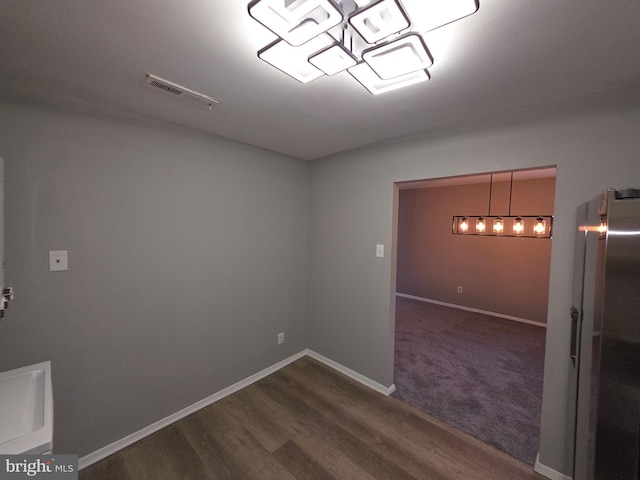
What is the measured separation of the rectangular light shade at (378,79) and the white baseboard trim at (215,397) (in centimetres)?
260

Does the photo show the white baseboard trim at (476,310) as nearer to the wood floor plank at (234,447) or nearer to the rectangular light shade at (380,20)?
the wood floor plank at (234,447)

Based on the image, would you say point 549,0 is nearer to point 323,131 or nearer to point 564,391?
point 323,131

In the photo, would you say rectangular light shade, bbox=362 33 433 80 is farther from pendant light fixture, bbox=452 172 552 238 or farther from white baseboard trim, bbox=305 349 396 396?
pendant light fixture, bbox=452 172 552 238

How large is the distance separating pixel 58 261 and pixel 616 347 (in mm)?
2851

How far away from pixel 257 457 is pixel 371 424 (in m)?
0.93

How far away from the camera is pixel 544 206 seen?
4.19 meters

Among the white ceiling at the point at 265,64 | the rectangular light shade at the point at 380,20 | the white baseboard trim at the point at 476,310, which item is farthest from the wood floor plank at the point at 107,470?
the white baseboard trim at the point at 476,310

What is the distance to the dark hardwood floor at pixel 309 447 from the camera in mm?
1702

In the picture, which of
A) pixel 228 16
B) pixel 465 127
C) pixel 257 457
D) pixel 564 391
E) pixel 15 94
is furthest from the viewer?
pixel 465 127

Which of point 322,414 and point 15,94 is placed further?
point 322,414

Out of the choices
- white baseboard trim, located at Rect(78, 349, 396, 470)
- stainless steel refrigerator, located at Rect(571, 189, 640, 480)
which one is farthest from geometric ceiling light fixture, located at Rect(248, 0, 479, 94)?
white baseboard trim, located at Rect(78, 349, 396, 470)

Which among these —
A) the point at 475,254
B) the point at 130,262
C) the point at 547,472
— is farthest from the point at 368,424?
the point at 475,254

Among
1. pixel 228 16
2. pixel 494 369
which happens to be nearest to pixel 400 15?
pixel 228 16

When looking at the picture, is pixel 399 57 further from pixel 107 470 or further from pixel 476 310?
pixel 476 310
